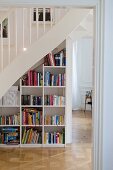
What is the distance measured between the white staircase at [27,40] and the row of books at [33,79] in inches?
45.4

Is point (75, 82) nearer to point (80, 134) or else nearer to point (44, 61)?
point (80, 134)

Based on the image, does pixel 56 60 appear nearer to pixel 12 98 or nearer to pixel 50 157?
pixel 12 98

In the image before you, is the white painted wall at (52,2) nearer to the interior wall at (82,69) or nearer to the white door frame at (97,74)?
the white door frame at (97,74)

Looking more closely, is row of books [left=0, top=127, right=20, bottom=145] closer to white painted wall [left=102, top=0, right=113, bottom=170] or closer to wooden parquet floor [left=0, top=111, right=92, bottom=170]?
wooden parquet floor [left=0, top=111, right=92, bottom=170]

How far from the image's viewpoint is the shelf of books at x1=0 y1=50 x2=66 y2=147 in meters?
5.82

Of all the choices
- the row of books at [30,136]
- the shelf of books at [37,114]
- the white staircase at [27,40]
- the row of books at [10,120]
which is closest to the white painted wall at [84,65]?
the shelf of books at [37,114]

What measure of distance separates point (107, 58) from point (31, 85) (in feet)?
12.3

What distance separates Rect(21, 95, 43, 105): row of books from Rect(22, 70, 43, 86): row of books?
26 centimetres

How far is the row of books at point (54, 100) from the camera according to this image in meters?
5.88

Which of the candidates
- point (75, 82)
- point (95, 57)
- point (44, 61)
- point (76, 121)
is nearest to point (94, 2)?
point (95, 57)

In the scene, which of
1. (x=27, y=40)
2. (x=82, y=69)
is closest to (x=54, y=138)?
(x=27, y=40)

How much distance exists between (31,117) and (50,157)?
995 mm

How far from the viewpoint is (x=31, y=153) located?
5.45 m

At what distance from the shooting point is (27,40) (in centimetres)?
448
